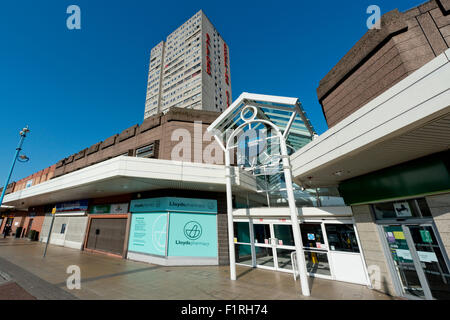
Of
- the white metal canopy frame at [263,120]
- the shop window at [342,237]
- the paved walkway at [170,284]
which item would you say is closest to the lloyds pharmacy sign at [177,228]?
the paved walkway at [170,284]

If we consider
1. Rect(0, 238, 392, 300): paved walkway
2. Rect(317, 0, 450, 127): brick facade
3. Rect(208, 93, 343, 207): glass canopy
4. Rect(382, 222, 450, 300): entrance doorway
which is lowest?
Rect(0, 238, 392, 300): paved walkway

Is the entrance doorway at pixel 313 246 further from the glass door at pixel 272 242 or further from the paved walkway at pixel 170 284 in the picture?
the paved walkway at pixel 170 284

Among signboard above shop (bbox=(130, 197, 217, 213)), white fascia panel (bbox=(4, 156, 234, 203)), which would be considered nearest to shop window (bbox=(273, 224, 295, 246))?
signboard above shop (bbox=(130, 197, 217, 213))

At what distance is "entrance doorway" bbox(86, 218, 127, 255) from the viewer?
11.7 m

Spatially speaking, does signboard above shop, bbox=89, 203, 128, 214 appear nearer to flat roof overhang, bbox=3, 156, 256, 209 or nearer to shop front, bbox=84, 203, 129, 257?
shop front, bbox=84, 203, 129, 257

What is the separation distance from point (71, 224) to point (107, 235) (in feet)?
22.1

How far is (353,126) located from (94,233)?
57.5 feet

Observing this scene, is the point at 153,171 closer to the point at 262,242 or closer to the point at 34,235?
the point at 262,242

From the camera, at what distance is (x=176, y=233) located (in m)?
9.51

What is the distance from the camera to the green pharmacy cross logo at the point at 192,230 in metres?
9.65

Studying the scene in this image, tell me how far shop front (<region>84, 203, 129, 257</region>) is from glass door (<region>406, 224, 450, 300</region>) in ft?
43.6

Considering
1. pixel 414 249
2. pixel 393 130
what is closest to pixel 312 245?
pixel 414 249
